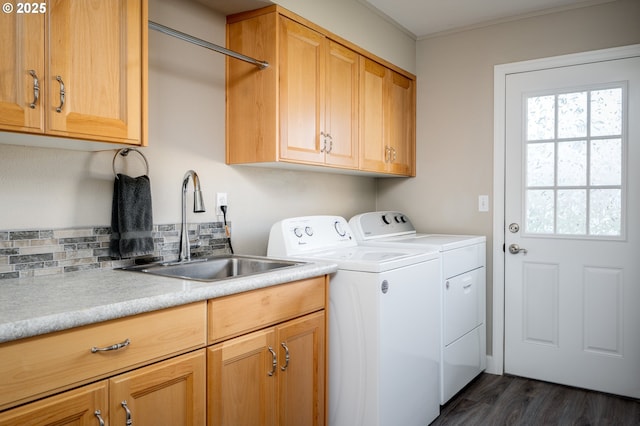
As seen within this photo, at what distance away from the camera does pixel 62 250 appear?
1770mm

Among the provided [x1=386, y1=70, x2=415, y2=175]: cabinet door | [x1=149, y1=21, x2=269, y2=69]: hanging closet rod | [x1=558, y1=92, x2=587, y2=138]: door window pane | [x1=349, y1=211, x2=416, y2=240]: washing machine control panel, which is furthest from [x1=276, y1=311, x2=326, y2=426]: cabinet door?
[x1=558, y1=92, x2=587, y2=138]: door window pane

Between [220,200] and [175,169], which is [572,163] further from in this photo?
[175,169]

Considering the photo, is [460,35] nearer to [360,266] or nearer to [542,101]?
[542,101]

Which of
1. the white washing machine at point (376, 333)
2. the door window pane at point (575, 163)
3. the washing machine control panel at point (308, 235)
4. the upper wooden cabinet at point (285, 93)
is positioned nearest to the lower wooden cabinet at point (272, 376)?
the white washing machine at point (376, 333)

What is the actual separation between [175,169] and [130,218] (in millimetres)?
385

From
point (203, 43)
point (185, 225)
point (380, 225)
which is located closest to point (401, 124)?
point (380, 225)

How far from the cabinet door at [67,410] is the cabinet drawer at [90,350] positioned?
0.02 meters

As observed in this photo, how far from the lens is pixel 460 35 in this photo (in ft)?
11.3

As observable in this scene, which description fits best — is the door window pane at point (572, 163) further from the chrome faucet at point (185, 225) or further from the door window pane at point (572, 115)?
the chrome faucet at point (185, 225)

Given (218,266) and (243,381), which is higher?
(218,266)

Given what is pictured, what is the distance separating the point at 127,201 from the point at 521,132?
8.36 feet

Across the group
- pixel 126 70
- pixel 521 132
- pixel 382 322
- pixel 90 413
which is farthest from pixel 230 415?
pixel 521 132

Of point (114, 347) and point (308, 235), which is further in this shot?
point (308, 235)

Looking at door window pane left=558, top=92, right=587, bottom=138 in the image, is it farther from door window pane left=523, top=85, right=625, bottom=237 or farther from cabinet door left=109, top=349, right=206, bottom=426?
cabinet door left=109, top=349, right=206, bottom=426
